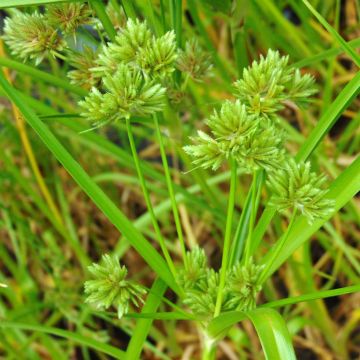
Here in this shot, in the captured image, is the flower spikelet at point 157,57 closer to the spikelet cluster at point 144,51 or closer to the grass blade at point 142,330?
the spikelet cluster at point 144,51

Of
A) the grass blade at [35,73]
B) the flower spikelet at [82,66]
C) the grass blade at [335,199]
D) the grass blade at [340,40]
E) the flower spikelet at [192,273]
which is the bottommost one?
the grass blade at [335,199]

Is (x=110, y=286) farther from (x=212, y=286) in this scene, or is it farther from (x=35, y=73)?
(x=35, y=73)

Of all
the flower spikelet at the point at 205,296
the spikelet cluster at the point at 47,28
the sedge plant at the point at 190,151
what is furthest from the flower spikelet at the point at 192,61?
the flower spikelet at the point at 205,296

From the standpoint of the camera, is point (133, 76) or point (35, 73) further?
point (35, 73)

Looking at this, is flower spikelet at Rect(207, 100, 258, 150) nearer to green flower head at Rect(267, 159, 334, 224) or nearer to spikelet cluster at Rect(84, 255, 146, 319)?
green flower head at Rect(267, 159, 334, 224)

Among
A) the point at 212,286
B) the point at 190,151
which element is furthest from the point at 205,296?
the point at 190,151
